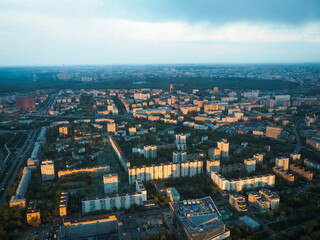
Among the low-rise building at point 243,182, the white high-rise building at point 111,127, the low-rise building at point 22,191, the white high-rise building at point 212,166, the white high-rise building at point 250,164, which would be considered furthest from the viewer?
the white high-rise building at point 111,127

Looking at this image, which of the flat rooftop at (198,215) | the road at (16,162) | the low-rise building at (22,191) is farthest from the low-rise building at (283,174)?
the road at (16,162)

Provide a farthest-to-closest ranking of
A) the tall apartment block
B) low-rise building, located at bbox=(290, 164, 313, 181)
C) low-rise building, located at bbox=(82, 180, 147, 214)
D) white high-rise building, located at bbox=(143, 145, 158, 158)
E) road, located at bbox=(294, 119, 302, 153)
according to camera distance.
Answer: the tall apartment block → road, located at bbox=(294, 119, 302, 153) → white high-rise building, located at bbox=(143, 145, 158, 158) → low-rise building, located at bbox=(290, 164, 313, 181) → low-rise building, located at bbox=(82, 180, 147, 214)

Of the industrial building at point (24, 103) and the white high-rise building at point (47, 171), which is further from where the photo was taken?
the industrial building at point (24, 103)

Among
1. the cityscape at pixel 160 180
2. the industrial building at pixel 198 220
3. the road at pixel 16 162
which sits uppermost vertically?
the industrial building at pixel 198 220

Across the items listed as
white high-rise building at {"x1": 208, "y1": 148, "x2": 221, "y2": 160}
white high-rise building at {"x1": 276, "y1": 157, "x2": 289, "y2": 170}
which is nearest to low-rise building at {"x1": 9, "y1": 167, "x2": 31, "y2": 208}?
white high-rise building at {"x1": 208, "y1": 148, "x2": 221, "y2": 160}

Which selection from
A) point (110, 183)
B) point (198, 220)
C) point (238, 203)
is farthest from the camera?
point (110, 183)

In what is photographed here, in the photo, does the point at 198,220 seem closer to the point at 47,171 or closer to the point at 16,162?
the point at 47,171

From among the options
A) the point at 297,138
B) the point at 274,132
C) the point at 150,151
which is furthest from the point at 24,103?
the point at 297,138

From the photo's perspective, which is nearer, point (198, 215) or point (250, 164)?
Result: point (198, 215)

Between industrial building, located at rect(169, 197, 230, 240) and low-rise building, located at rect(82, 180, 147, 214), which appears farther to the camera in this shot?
low-rise building, located at rect(82, 180, 147, 214)

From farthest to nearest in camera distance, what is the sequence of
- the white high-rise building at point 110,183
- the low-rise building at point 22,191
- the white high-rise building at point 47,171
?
1. the white high-rise building at point 47,171
2. the white high-rise building at point 110,183
3. the low-rise building at point 22,191

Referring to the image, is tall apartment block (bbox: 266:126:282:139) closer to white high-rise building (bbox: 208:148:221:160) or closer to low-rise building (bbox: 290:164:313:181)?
low-rise building (bbox: 290:164:313:181)

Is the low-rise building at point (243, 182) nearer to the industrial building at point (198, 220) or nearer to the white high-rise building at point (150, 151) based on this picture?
the industrial building at point (198, 220)
